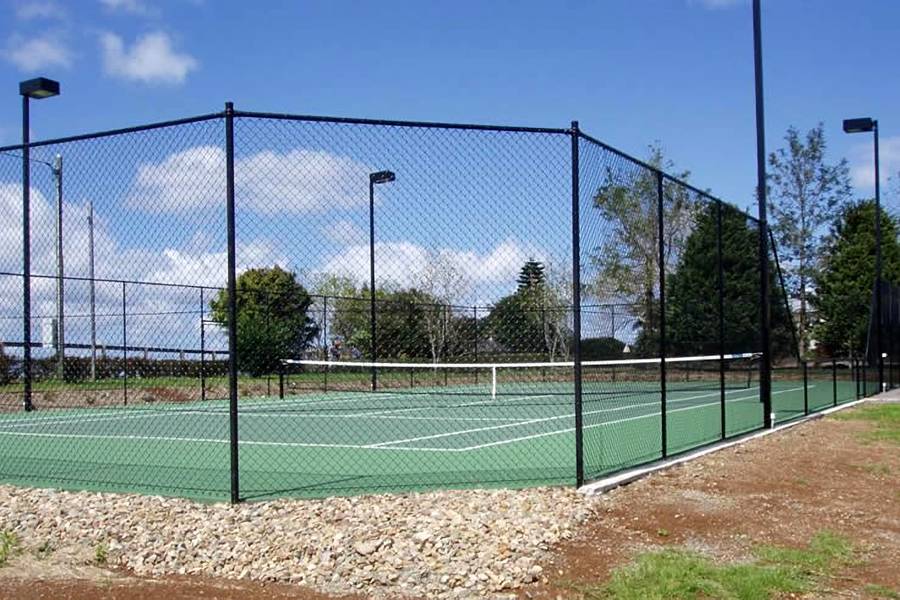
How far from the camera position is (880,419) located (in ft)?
46.1

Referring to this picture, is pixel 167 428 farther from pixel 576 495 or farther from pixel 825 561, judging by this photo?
pixel 825 561

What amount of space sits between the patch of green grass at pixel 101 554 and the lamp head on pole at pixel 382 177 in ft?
10.6

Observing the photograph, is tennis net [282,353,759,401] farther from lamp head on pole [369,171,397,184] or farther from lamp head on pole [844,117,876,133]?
lamp head on pole [369,171,397,184]

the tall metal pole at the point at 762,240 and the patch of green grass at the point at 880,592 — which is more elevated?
the tall metal pole at the point at 762,240

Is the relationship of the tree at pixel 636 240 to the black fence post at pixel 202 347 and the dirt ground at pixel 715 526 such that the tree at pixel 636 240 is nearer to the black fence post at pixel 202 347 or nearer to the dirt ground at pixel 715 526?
the dirt ground at pixel 715 526

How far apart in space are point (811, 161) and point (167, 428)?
102 feet

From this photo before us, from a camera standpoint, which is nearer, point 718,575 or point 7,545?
point 718,575

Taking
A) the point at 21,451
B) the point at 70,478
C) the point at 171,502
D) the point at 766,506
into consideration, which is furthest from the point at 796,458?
the point at 21,451

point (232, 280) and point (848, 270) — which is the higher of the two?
point (848, 270)

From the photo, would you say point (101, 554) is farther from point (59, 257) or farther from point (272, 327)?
point (272, 327)

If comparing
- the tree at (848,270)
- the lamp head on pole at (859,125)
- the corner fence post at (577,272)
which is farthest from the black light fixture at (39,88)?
the tree at (848,270)

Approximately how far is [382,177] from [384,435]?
5892 mm

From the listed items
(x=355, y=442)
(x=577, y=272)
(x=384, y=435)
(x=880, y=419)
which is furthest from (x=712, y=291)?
(x=577, y=272)

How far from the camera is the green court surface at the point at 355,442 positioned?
8.01m
